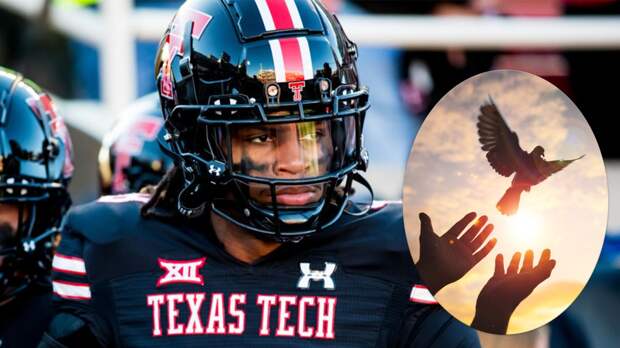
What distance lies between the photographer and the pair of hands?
8.73 feet

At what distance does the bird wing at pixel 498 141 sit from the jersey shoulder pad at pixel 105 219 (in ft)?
2.75

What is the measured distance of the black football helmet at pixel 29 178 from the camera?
3322mm

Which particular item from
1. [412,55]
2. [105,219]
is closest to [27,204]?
[105,219]

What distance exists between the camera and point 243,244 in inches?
115

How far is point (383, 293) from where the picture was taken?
2.86 metres

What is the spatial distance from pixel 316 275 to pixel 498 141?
1.65 ft

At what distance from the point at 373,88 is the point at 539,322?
3.82 meters

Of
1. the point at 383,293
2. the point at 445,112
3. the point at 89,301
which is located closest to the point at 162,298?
the point at 89,301

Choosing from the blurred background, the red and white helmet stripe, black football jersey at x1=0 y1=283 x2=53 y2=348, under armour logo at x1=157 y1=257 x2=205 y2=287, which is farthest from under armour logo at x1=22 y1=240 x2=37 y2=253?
the blurred background

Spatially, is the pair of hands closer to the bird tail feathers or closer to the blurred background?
the bird tail feathers

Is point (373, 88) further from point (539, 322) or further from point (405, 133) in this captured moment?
point (539, 322)

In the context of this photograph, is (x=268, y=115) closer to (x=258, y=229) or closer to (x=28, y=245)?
(x=258, y=229)

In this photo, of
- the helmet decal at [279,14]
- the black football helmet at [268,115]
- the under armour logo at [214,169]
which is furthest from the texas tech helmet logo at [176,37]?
the under armour logo at [214,169]

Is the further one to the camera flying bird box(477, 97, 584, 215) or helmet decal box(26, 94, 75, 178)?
helmet decal box(26, 94, 75, 178)
